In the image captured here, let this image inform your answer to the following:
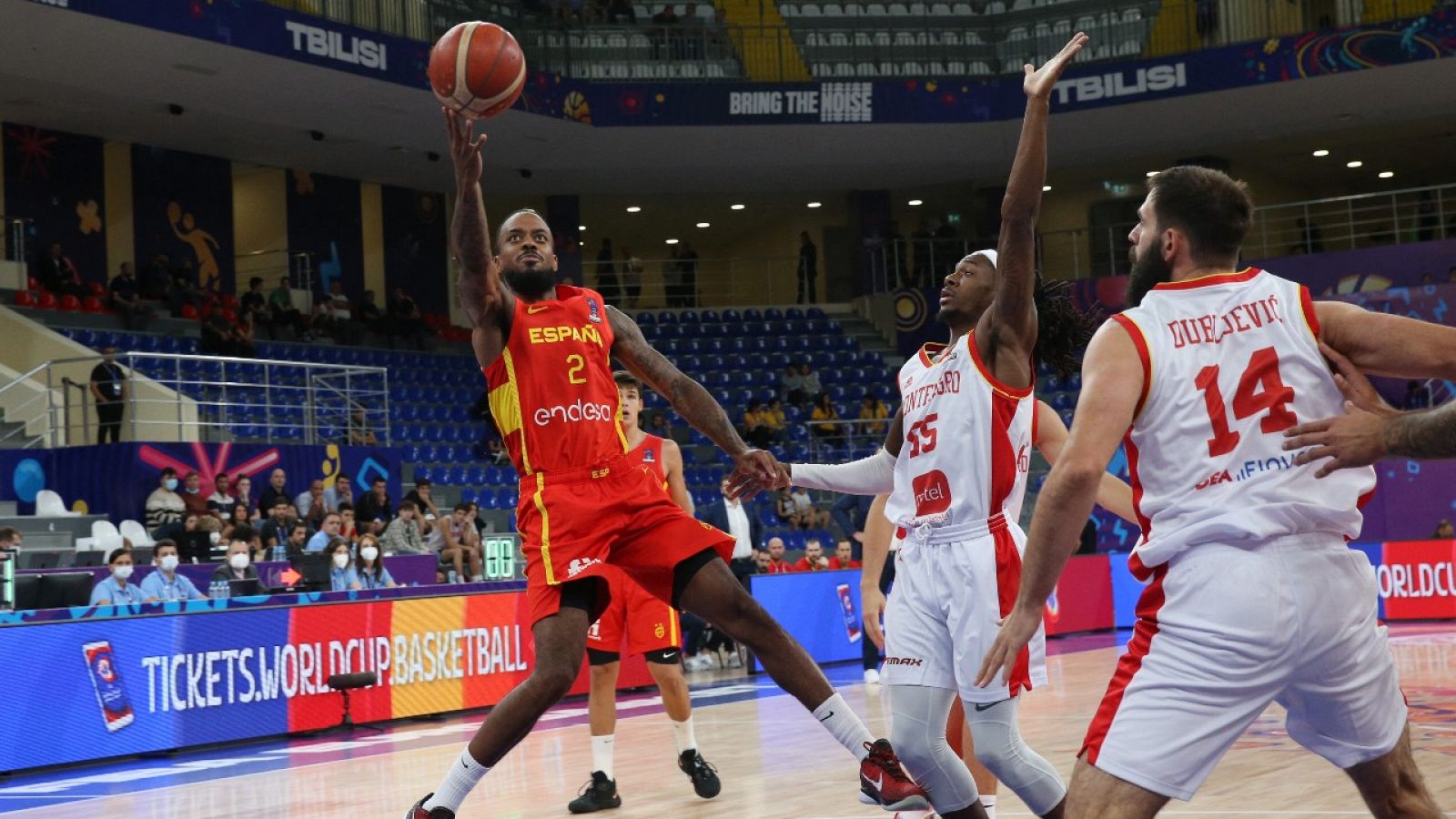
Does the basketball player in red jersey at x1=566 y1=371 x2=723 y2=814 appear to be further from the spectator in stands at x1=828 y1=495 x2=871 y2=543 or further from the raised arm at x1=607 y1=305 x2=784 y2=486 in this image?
the spectator in stands at x1=828 y1=495 x2=871 y2=543

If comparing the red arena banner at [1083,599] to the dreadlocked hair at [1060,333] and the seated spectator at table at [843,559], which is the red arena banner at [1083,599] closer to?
the seated spectator at table at [843,559]

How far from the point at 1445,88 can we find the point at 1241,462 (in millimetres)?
26849

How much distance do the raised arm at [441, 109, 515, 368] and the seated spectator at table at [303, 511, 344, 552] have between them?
1067 centimetres

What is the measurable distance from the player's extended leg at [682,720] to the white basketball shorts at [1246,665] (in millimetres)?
4787

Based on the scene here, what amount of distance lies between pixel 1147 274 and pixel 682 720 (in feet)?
17.0

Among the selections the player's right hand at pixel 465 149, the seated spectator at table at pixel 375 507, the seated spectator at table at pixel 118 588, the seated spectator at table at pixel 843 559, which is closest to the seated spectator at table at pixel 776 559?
the seated spectator at table at pixel 843 559

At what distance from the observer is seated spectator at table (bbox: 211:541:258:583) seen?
14.0m

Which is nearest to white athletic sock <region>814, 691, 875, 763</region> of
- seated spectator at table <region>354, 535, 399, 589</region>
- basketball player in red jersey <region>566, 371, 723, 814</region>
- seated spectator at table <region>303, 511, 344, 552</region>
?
basketball player in red jersey <region>566, 371, 723, 814</region>

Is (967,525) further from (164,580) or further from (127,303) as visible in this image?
(127,303)

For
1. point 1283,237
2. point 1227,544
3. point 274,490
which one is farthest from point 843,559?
point 1283,237

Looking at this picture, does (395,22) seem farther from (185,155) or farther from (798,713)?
(798,713)

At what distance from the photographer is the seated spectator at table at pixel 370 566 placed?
49.7ft

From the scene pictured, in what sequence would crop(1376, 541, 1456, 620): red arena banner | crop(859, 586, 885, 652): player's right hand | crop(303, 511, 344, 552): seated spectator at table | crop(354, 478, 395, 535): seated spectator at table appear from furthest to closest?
crop(1376, 541, 1456, 620): red arena banner < crop(354, 478, 395, 535): seated spectator at table < crop(303, 511, 344, 552): seated spectator at table < crop(859, 586, 885, 652): player's right hand

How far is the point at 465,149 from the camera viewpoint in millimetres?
5449
